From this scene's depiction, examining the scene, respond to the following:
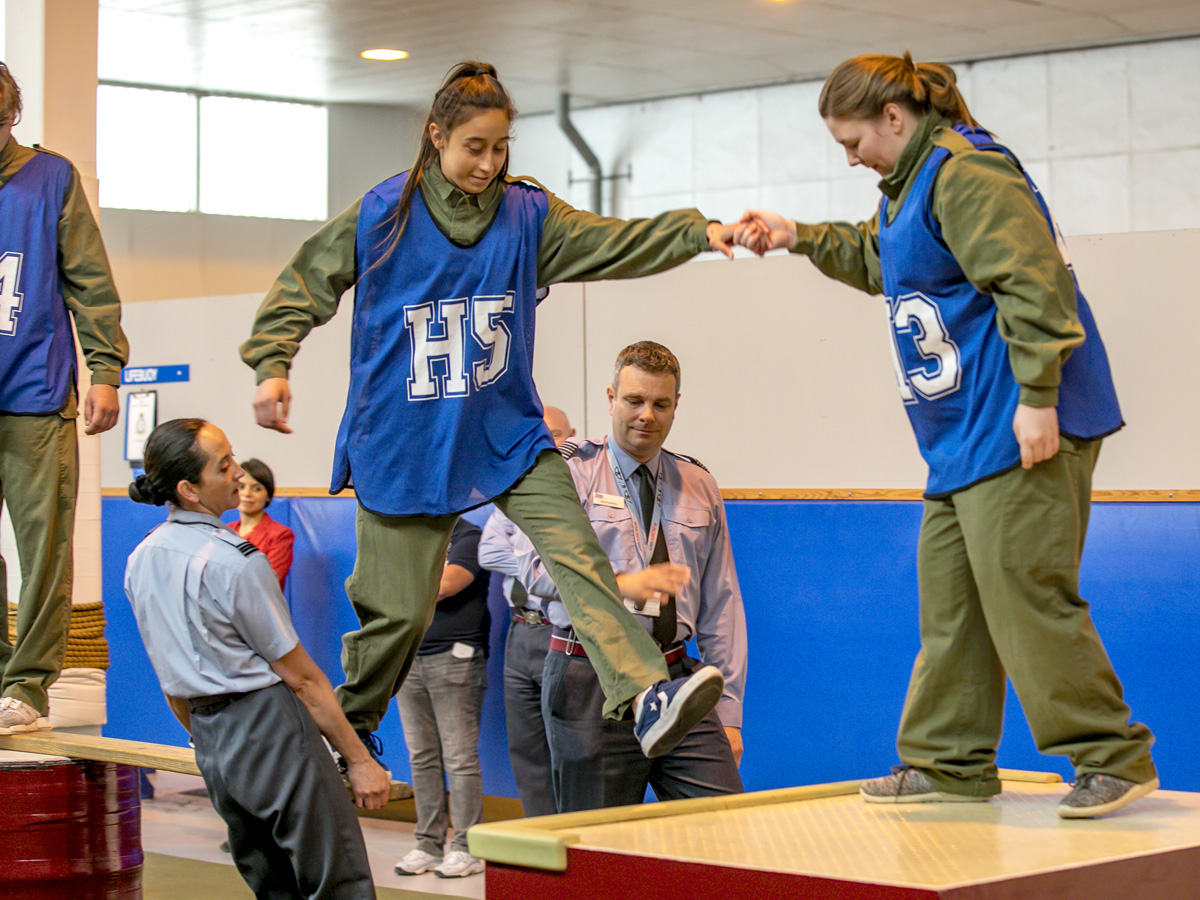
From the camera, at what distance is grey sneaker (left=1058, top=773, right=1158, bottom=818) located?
2.24 metres

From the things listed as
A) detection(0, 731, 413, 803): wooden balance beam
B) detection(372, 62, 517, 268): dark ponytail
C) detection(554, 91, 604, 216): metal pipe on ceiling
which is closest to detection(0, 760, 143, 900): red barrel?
detection(0, 731, 413, 803): wooden balance beam

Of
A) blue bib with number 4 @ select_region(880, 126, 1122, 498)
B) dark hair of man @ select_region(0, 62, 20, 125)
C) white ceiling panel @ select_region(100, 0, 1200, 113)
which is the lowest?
blue bib with number 4 @ select_region(880, 126, 1122, 498)

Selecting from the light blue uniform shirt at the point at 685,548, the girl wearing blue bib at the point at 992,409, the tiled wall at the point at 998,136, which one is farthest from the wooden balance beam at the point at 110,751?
the tiled wall at the point at 998,136

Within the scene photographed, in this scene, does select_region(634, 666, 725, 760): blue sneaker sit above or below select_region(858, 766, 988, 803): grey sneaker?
above

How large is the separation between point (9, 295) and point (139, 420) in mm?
3681

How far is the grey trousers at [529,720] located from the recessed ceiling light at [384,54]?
6675 mm

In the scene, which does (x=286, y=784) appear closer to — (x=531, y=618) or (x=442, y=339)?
(x=442, y=339)

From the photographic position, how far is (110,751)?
319cm

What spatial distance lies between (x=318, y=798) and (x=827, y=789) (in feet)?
3.51

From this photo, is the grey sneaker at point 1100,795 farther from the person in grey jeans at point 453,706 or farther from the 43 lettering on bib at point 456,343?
the person in grey jeans at point 453,706

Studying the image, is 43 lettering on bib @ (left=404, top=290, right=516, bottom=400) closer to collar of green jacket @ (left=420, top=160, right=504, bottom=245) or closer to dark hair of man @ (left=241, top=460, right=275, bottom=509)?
collar of green jacket @ (left=420, top=160, right=504, bottom=245)

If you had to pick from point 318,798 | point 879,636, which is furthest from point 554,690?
point 879,636

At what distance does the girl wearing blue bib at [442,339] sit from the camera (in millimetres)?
2609

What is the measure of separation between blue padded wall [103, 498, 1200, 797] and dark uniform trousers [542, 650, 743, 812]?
167cm
